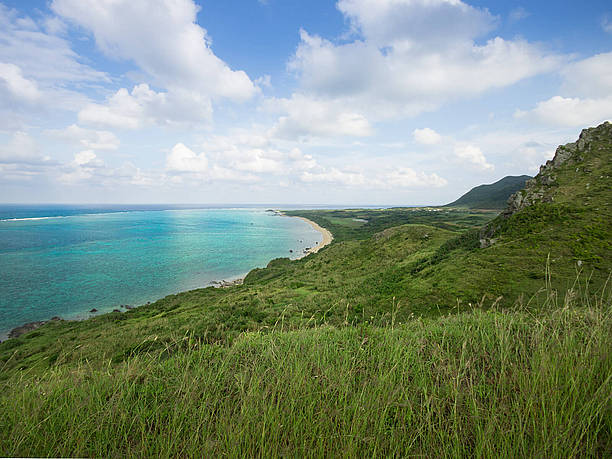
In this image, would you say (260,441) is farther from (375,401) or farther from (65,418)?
(65,418)

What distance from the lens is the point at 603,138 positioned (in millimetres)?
22469

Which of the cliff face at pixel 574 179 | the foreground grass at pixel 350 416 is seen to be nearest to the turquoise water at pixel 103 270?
the foreground grass at pixel 350 416

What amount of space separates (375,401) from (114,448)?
8.17 ft

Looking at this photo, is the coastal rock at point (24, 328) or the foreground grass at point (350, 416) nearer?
the foreground grass at point (350, 416)

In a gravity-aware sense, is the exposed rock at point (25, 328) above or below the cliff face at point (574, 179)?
below

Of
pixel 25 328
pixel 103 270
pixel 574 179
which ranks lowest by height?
pixel 103 270

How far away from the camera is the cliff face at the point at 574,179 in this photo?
17578 mm

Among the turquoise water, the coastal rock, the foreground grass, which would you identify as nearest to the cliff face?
the foreground grass

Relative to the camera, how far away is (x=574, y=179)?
1981 centimetres

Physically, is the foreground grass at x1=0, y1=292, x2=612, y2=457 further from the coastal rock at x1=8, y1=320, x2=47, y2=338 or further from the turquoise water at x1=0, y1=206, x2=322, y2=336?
the turquoise water at x1=0, y1=206, x2=322, y2=336

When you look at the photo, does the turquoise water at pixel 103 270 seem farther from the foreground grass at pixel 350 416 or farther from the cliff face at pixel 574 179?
the cliff face at pixel 574 179

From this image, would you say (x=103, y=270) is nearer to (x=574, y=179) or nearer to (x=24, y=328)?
(x=24, y=328)

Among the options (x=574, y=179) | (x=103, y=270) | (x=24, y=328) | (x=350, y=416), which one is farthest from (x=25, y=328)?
(x=574, y=179)

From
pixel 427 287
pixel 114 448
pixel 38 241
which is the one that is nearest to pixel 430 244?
pixel 427 287
